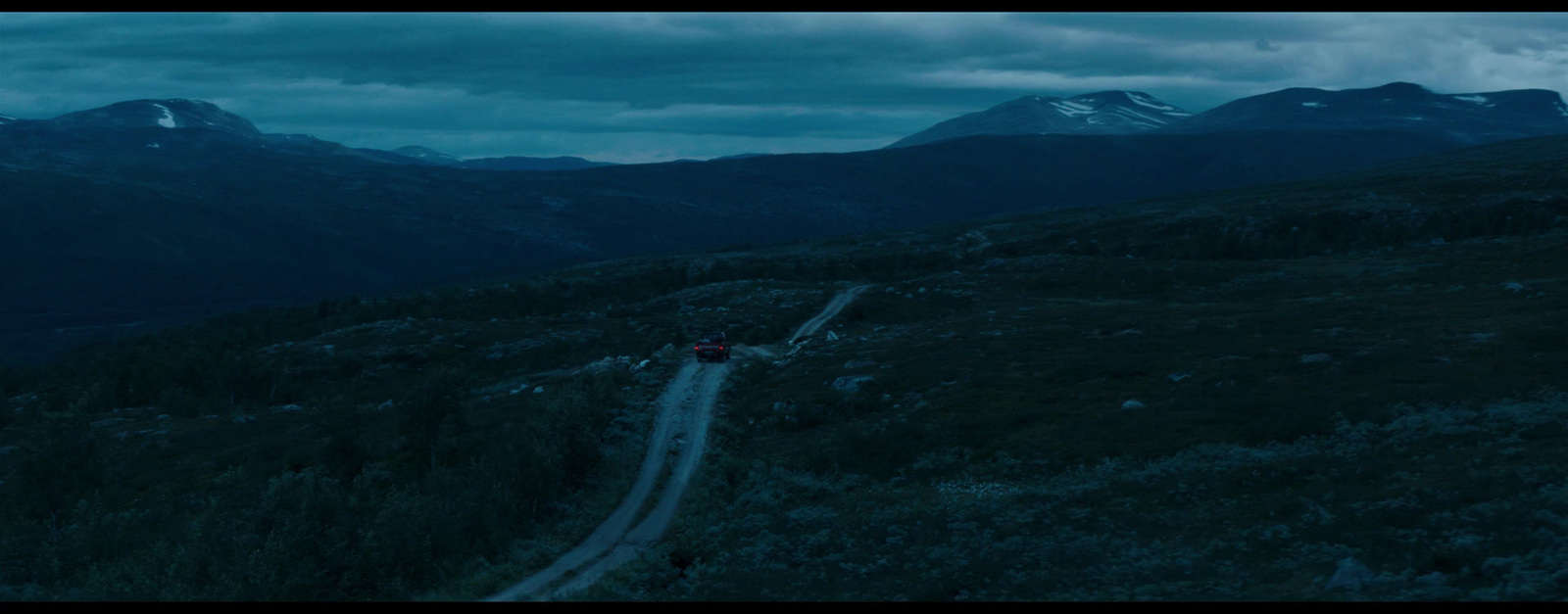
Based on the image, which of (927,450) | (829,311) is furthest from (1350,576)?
(829,311)

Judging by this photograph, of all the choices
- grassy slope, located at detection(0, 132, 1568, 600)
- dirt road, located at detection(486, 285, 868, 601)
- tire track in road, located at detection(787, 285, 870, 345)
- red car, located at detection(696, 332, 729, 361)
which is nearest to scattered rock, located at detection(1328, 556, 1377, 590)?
grassy slope, located at detection(0, 132, 1568, 600)

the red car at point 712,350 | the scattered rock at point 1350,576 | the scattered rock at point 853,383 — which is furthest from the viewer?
the red car at point 712,350

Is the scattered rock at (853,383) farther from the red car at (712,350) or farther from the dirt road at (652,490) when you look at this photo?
the red car at (712,350)

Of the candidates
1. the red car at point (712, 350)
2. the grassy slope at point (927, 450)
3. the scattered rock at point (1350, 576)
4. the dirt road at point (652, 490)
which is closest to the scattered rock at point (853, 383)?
the grassy slope at point (927, 450)

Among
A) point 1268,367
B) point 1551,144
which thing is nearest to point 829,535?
point 1268,367

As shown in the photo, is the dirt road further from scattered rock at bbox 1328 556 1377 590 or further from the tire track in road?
scattered rock at bbox 1328 556 1377 590

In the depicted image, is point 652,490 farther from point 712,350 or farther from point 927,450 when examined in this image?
point 712,350

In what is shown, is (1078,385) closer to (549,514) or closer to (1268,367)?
(1268,367)
